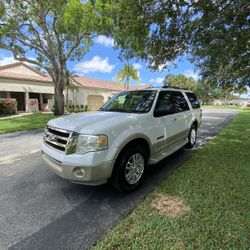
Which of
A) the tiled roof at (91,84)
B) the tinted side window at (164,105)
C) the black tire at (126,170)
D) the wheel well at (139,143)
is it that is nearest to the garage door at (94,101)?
the tiled roof at (91,84)

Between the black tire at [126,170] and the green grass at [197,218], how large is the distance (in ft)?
1.30

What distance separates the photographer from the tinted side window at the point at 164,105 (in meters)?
3.95

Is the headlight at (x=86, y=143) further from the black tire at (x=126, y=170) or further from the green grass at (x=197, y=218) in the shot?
the green grass at (x=197, y=218)

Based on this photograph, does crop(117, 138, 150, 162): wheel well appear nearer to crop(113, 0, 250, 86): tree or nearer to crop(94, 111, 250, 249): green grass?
crop(94, 111, 250, 249): green grass

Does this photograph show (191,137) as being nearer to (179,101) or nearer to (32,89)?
(179,101)

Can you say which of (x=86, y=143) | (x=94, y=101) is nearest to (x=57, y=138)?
(x=86, y=143)

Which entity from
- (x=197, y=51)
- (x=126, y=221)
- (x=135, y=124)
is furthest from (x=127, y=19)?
(x=126, y=221)

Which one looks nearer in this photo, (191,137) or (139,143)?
(139,143)

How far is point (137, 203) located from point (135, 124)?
1.36 meters

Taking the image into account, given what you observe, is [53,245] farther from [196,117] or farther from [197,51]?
[197,51]

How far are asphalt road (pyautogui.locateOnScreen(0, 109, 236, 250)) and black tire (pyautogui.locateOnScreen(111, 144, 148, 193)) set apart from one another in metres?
0.17

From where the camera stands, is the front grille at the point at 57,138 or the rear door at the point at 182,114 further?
the rear door at the point at 182,114

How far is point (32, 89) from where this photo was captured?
22.1 meters

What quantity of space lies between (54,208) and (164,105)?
10.1 ft
